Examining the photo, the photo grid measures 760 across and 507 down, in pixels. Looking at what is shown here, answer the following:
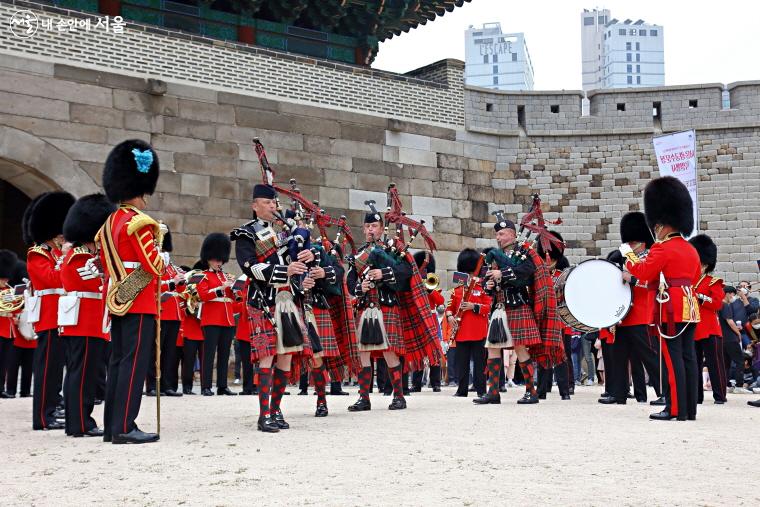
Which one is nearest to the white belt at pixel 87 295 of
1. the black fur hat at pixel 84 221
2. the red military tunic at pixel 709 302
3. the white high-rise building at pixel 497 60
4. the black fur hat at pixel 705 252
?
the black fur hat at pixel 84 221

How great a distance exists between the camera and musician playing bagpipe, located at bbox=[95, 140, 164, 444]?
5262 mm

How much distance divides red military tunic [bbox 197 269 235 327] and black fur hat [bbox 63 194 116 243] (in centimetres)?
425

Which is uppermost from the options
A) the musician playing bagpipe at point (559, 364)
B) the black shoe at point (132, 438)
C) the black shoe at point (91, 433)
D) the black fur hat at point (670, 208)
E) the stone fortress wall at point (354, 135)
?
the stone fortress wall at point (354, 135)

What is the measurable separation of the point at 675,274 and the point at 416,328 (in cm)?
221

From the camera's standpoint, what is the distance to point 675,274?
21.9 feet

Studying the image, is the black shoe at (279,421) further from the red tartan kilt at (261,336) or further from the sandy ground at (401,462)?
the red tartan kilt at (261,336)

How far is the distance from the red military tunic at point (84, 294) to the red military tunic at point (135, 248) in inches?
25.6

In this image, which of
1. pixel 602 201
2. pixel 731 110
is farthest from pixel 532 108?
pixel 731 110

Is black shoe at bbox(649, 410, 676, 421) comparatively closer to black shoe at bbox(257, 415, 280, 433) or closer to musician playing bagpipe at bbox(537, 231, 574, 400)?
musician playing bagpipe at bbox(537, 231, 574, 400)

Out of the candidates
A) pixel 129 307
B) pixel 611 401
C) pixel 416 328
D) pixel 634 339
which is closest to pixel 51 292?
pixel 129 307

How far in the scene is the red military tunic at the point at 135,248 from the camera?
5289 millimetres

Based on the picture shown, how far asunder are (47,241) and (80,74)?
6.94 m

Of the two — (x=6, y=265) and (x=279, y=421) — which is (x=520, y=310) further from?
(x=6, y=265)

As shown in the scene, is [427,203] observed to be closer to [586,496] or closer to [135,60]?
[135,60]
